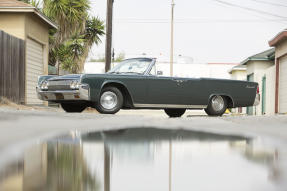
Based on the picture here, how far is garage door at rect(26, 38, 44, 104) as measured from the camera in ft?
58.3

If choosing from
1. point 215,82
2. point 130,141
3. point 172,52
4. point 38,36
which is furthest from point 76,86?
point 172,52

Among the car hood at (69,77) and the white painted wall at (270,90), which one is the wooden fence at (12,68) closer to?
the car hood at (69,77)

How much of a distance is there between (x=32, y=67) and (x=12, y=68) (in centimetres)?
247

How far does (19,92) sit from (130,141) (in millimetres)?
12358

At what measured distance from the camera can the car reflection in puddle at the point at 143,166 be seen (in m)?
2.82

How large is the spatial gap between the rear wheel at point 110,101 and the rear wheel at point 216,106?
2682mm

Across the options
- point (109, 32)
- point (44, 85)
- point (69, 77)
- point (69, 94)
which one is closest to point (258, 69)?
point (109, 32)

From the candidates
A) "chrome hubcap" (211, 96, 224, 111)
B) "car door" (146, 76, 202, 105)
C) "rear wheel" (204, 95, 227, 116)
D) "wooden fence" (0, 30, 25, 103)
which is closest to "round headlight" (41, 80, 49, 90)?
"car door" (146, 76, 202, 105)

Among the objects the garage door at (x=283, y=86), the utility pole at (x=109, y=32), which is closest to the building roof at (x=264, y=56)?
the garage door at (x=283, y=86)

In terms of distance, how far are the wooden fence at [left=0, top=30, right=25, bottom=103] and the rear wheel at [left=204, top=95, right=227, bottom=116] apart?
6.85 meters

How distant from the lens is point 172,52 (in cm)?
3578

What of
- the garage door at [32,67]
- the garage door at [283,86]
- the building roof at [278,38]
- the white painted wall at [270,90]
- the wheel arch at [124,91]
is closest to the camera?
the wheel arch at [124,91]

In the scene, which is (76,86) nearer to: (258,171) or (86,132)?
(86,132)

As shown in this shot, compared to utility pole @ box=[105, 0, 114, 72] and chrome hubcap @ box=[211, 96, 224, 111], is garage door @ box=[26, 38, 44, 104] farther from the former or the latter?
chrome hubcap @ box=[211, 96, 224, 111]
